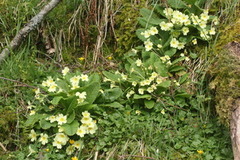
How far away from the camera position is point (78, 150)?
2676mm

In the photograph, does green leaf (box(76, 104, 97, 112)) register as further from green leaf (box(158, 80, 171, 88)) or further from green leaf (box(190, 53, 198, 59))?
green leaf (box(190, 53, 198, 59))

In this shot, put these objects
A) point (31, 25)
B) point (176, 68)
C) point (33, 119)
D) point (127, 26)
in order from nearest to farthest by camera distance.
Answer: point (33, 119) → point (176, 68) → point (31, 25) → point (127, 26)

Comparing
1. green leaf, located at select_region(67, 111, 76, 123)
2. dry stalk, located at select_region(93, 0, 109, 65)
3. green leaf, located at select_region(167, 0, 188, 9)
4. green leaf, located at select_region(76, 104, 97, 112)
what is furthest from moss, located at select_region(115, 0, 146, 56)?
green leaf, located at select_region(67, 111, 76, 123)

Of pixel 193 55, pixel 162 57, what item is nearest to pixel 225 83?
pixel 193 55

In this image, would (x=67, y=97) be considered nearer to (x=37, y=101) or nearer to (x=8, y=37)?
(x=37, y=101)

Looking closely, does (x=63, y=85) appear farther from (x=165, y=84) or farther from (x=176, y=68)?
(x=176, y=68)

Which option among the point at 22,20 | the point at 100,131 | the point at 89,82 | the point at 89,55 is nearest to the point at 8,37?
the point at 22,20

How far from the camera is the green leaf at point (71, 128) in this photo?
2.64 metres

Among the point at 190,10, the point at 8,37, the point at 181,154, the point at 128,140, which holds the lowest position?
the point at 181,154

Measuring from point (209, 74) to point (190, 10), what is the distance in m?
0.71

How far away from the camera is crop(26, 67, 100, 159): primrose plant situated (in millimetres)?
2689

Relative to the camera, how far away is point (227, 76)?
9.42 feet

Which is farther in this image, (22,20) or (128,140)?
(22,20)

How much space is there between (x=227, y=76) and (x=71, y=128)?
1.30m
